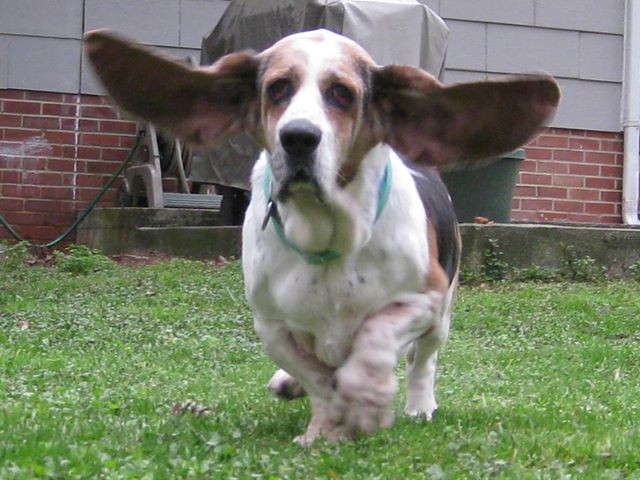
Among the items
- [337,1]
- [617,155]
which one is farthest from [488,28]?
[337,1]

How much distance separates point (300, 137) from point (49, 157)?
8179mm

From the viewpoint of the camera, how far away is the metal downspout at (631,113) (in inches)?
485

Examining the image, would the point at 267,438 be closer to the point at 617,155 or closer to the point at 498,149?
the point at 498,149

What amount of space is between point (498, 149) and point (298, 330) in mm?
916

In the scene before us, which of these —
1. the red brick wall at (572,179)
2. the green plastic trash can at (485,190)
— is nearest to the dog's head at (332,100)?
the green plastic trash can at (485,190)

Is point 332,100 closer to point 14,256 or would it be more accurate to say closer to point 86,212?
point 14,256

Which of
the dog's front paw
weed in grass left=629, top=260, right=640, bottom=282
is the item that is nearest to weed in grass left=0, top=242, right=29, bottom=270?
weed in grass left=629, top=260, right=640, bottom=282

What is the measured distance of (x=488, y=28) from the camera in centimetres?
1237

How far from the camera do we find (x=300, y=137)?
4.05 m

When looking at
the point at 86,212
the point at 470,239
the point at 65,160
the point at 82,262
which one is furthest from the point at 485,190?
the point at 65,160

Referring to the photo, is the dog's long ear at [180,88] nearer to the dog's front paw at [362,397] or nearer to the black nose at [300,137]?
the black nose at [300,137]

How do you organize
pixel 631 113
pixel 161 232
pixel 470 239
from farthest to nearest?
pixel 631 113 → pixel 161 232 → pixel 470 239

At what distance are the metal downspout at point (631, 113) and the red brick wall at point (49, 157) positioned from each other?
4510mm

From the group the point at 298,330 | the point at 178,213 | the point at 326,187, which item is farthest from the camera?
the point at 178,213
